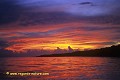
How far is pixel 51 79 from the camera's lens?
79.2 m

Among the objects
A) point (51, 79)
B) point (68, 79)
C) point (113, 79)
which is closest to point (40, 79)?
point (51, 79)

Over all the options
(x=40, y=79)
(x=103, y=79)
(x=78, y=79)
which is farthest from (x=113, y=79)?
(x=40, y=79)

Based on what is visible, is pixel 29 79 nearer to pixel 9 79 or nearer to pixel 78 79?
pixel 9 79

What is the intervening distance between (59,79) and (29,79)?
30.7 ft

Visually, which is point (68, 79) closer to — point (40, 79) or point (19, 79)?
point (40, 79)

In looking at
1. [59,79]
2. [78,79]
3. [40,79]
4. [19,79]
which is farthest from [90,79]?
[19,79]

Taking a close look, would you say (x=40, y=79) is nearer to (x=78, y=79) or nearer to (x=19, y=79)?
(x=19, y=79)

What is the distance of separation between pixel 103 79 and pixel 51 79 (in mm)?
16779

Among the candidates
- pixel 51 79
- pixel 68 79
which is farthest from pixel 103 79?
pixel 51 79

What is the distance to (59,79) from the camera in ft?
261

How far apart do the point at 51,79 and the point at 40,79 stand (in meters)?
3.44

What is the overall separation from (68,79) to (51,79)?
5557mm

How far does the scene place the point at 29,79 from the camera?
77.8 meters

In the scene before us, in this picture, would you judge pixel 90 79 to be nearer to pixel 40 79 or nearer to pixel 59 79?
pixel 59 79
